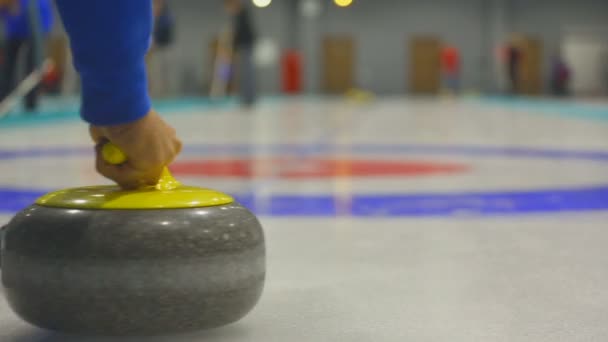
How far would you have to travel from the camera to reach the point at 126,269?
1405 millimetres

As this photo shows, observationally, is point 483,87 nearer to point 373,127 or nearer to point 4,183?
point 373,127

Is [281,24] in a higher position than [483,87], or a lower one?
higher

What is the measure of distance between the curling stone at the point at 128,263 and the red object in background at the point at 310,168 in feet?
10.9

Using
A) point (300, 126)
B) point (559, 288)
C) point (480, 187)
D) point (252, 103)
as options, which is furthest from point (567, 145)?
point (252, 103)

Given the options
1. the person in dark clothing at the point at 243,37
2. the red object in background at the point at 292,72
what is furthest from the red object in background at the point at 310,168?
the red object in background at the point at 292,72

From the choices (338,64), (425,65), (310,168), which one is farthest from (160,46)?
(425,65)

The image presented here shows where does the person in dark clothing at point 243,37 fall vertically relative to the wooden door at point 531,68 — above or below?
above

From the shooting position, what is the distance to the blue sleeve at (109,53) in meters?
1.38

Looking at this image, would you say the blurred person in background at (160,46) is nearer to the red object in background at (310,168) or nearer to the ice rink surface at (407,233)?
the red object in background at (310,168)

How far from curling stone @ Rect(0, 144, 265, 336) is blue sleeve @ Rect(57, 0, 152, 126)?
0.34 feet

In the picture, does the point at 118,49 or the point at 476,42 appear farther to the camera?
the point at 476,42

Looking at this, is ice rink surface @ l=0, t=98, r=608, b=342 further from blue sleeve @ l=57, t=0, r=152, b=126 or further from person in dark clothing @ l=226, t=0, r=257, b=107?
person in dark clothing @ l=226, t=0, r=257, b=107

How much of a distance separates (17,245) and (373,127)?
30.7 ft

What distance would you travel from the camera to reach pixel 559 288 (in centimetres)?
199
